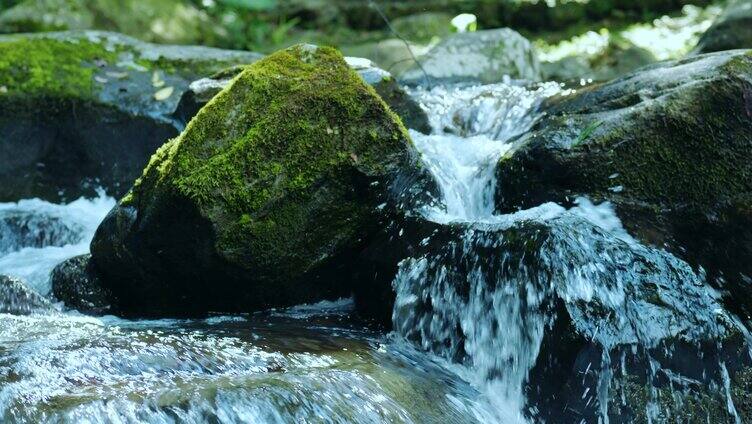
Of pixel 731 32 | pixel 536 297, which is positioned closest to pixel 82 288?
pixel 536 297

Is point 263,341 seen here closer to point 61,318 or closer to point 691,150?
point 61,318

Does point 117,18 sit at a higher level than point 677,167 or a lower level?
higher

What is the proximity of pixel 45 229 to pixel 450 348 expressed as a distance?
3.09 meters

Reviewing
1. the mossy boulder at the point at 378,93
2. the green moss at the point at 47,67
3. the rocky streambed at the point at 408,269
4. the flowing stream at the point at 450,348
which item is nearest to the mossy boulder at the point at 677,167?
the rocky streambed at the point at 408,269

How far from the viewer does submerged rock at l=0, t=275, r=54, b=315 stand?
3.77 metres

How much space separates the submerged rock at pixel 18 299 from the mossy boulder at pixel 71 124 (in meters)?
2.06

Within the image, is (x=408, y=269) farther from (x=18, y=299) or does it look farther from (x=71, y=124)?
(x=71, y=124)

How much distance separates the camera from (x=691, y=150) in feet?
13.0

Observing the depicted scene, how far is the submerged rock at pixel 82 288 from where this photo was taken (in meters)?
4.32

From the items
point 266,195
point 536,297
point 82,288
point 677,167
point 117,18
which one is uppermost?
point 117,18

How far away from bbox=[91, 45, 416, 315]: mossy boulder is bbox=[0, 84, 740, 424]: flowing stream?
19 centimetres

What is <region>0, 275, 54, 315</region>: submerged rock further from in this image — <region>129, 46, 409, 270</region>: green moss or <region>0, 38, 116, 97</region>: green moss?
<region>0, 38, 116, 97</region>: green moss

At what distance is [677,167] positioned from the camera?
395 centimetres

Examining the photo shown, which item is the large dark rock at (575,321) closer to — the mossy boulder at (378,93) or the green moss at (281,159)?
the green moss at (281,159)
